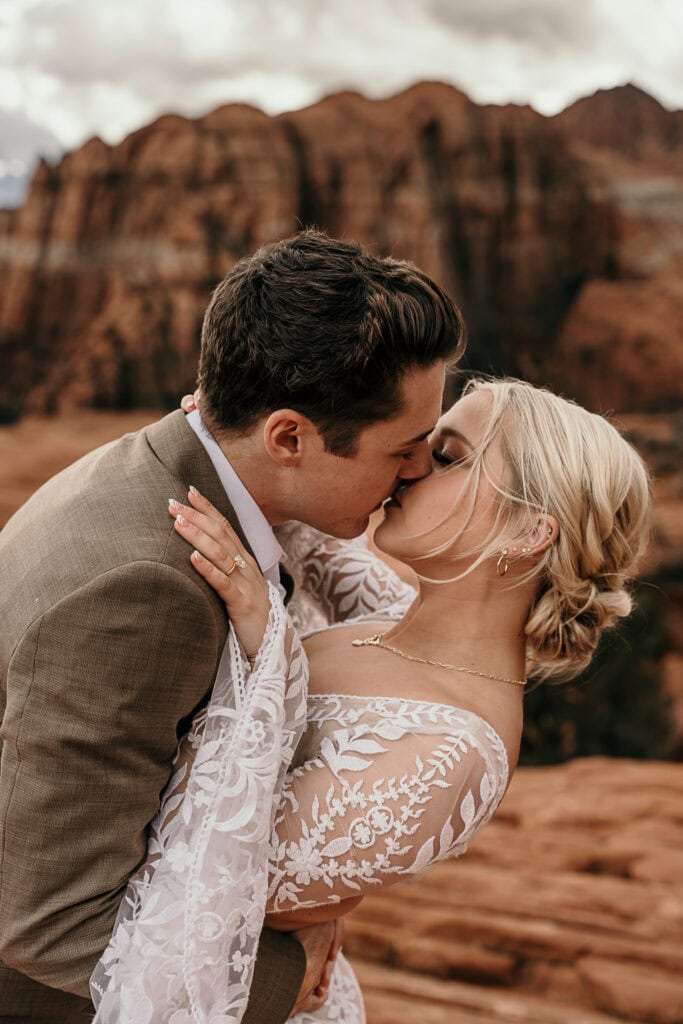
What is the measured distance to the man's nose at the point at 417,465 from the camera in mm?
2592

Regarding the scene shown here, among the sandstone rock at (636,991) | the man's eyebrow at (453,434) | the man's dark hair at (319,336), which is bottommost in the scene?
the sandstone rock at (636,991)

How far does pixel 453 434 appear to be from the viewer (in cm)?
271

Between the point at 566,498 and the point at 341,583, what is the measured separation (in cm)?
94

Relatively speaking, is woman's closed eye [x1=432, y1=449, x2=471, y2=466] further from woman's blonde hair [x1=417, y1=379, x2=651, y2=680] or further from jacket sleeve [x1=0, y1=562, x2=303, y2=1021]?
jacket sleeve [x1=0, y1=562, x2=303, y2=1021]

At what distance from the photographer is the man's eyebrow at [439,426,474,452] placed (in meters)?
2.67

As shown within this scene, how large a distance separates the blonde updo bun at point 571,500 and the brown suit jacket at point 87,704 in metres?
0.95

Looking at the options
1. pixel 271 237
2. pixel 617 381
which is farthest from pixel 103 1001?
pixel 617 381

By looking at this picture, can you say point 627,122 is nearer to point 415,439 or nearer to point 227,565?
point 415,439

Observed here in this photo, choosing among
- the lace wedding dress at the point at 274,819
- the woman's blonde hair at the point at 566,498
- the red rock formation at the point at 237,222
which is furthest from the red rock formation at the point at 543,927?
the red rock formation at the point at 237,222

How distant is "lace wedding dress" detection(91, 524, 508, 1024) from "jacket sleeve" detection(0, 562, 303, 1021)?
0.09 m

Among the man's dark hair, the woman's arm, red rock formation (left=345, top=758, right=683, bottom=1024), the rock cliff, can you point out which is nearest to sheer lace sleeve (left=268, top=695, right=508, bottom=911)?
the woman's arm

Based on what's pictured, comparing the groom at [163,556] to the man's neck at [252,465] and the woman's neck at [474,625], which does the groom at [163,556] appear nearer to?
the man's neck at [252,465]

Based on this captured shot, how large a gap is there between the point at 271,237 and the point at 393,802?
2712 centimetres

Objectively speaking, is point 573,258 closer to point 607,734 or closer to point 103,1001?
point 607,734
